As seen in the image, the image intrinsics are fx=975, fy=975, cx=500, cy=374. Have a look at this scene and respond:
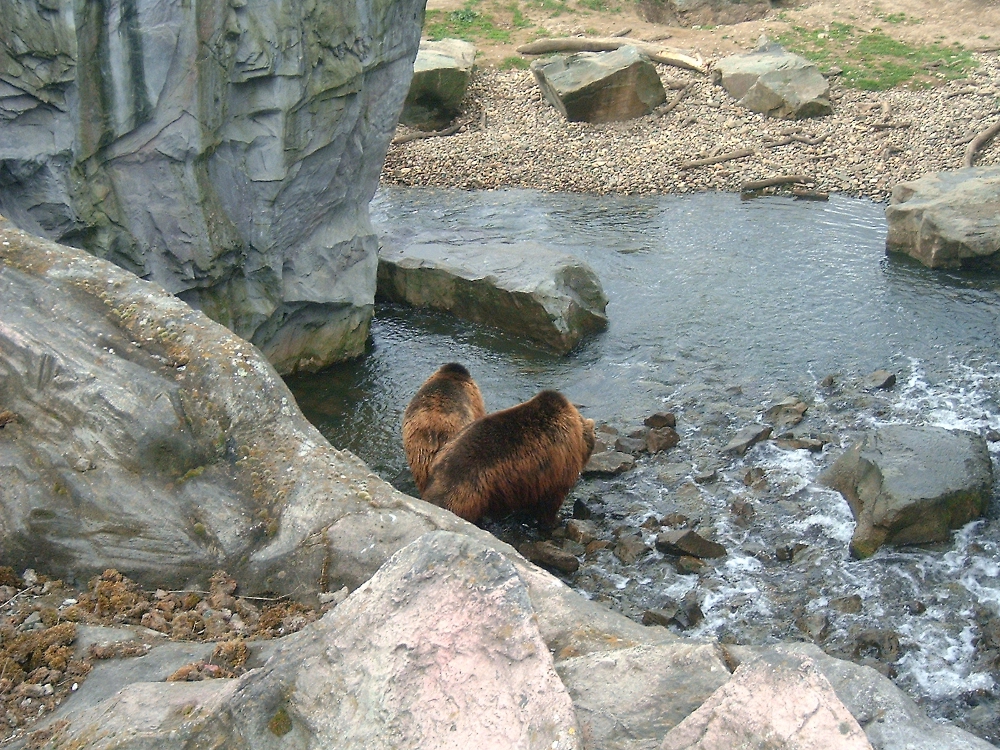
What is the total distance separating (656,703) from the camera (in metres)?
3.39

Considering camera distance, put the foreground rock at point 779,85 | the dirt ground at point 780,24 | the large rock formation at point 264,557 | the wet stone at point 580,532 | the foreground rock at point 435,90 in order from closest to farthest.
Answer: the large rock formation at point 264,557 → the wet stone at point 580,532 → the foreground rock at point 779,85 → the foreground rock at point 435,90 → the dirt ground at point 780,24

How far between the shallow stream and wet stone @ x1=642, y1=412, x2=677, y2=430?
178 millimetres

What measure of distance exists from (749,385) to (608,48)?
45.9 feet

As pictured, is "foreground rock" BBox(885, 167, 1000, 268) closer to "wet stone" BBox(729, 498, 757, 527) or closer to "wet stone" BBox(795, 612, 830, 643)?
"wet stone" BBox(729, 498, 757, 527)

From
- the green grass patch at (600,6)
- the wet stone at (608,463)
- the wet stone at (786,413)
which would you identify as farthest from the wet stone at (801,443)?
the green grass patch at (600,6)

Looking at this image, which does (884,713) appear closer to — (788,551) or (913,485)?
(788,551)

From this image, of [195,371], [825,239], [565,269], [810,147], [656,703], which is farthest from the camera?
[810,147]

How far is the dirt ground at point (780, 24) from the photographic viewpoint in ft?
71.9

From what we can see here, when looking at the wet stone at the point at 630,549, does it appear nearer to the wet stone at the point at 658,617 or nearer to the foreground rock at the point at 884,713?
the wet stone at the point at 658,617

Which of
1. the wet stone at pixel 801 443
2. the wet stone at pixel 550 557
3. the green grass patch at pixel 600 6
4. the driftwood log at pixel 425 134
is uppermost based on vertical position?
the green grass patch at pixel 600 6

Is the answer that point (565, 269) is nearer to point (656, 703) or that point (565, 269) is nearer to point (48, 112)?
point (48, 112)

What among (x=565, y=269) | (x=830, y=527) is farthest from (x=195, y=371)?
(x=565, y=269)

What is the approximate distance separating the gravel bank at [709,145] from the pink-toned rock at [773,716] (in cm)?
1419

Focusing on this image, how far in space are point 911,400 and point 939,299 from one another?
8.59ft
